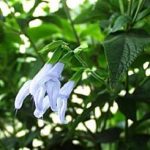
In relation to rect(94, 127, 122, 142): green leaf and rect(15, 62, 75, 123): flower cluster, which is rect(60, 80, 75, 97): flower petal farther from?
rect(94, 127, 122, 142): green leaf

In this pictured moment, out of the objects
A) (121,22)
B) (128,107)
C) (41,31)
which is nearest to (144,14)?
(121,22)

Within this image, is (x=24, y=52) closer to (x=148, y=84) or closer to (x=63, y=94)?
(x=148, y=84)

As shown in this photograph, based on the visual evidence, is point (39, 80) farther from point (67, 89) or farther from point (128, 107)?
point (128, 107)

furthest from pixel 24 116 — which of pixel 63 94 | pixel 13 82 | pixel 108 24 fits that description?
pixel 63 94

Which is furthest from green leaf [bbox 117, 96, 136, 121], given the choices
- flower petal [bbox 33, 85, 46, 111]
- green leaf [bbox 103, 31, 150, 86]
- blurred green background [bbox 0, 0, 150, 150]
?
flower petal [bbox 33, 85, 46, 111]

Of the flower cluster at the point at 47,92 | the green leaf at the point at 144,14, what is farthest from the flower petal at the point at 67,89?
the green leaf at the point at 144,14

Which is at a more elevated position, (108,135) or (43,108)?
(43,108)
